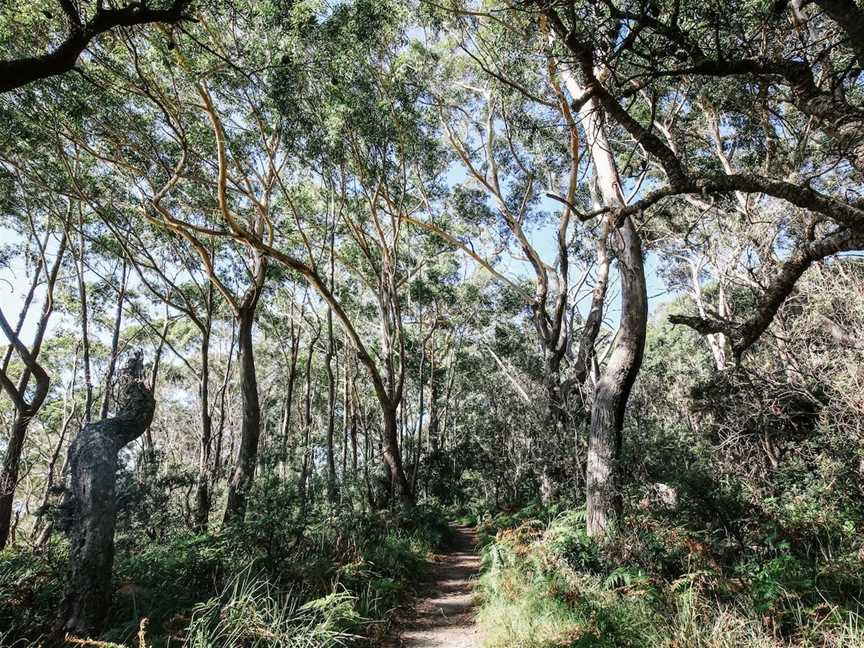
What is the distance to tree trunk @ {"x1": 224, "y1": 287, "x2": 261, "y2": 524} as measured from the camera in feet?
27.5

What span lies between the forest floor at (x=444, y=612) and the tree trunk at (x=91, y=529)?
2.71 metres

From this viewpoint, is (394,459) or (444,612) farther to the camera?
(394,459)

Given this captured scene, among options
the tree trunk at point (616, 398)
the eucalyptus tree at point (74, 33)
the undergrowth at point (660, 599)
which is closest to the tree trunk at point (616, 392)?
the tree trunk at point (616, 398)

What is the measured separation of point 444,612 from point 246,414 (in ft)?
18.2

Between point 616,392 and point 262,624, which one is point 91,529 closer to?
point 262,624

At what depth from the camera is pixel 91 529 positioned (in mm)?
3709

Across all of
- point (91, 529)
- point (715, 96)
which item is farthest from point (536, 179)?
point (91, 529)

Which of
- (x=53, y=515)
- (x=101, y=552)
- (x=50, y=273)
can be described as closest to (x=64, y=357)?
(x=50, y=273)

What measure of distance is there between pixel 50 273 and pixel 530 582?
12798 mm

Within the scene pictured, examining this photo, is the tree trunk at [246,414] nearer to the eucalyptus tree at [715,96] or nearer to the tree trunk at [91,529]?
the tree trunk at [91,529]

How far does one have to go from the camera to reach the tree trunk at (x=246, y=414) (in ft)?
27.5

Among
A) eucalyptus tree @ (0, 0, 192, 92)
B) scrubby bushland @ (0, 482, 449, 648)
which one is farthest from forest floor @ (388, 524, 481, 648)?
eucalyptus tree @ (0, 0, 192, 92)

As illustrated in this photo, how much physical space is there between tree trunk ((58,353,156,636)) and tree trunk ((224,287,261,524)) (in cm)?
A: 432

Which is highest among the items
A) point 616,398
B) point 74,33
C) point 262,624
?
point 74,33
